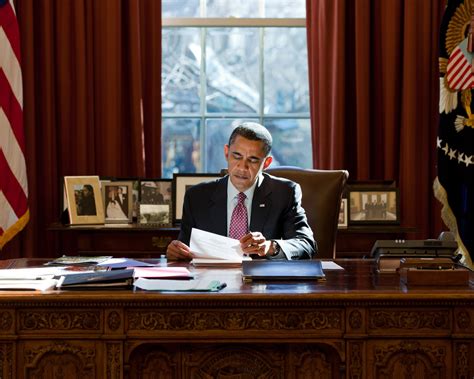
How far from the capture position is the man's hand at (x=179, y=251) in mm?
3439

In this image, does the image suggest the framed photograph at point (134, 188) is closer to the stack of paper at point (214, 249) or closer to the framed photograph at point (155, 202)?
the framed photograph at point (155, 202)

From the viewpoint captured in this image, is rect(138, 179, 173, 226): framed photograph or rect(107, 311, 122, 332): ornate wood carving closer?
rect(107, 311, 122, 332): ornate wood carving

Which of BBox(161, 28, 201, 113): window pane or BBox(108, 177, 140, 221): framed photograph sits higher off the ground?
BBox(161, 28, 201, 113): window pane

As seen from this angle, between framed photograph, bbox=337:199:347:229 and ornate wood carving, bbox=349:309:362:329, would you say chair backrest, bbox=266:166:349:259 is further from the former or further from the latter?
ornate wood carving, bbox=349:309:362:329

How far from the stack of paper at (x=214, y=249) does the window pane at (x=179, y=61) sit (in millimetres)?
2429

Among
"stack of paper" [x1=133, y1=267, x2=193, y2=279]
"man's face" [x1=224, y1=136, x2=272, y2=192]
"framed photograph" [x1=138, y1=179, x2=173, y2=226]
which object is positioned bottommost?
"stack of paper" [x1=133, y1=267, x2=193, y2=279]

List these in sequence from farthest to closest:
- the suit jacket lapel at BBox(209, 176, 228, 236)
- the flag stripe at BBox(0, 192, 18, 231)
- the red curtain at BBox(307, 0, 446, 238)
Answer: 1. the red curtain at BBox(307, 0, 446, 238)
2. the flag stripe at BBox(0, 192, 18, 231)
3. the suit jacket lapel at BBox(209, 176, 228, 236)

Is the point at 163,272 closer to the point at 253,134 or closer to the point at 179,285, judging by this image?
the point at 179,285

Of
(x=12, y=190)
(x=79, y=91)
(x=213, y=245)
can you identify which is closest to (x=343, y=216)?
(x=213, y=245)

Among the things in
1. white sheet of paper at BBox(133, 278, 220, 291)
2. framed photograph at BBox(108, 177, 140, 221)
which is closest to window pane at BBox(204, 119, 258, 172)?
framed photograph at BBox(108, 177, 140, 221)

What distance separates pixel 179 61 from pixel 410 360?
3436mm

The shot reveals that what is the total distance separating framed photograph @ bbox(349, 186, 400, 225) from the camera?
4.99 metres

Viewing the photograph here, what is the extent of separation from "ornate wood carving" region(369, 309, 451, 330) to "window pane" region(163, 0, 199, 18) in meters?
3.44


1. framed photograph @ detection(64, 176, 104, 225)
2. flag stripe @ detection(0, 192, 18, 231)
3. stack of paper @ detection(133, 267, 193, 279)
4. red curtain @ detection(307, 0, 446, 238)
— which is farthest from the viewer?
red curtain @ detection(307, 0, 446, 238)
